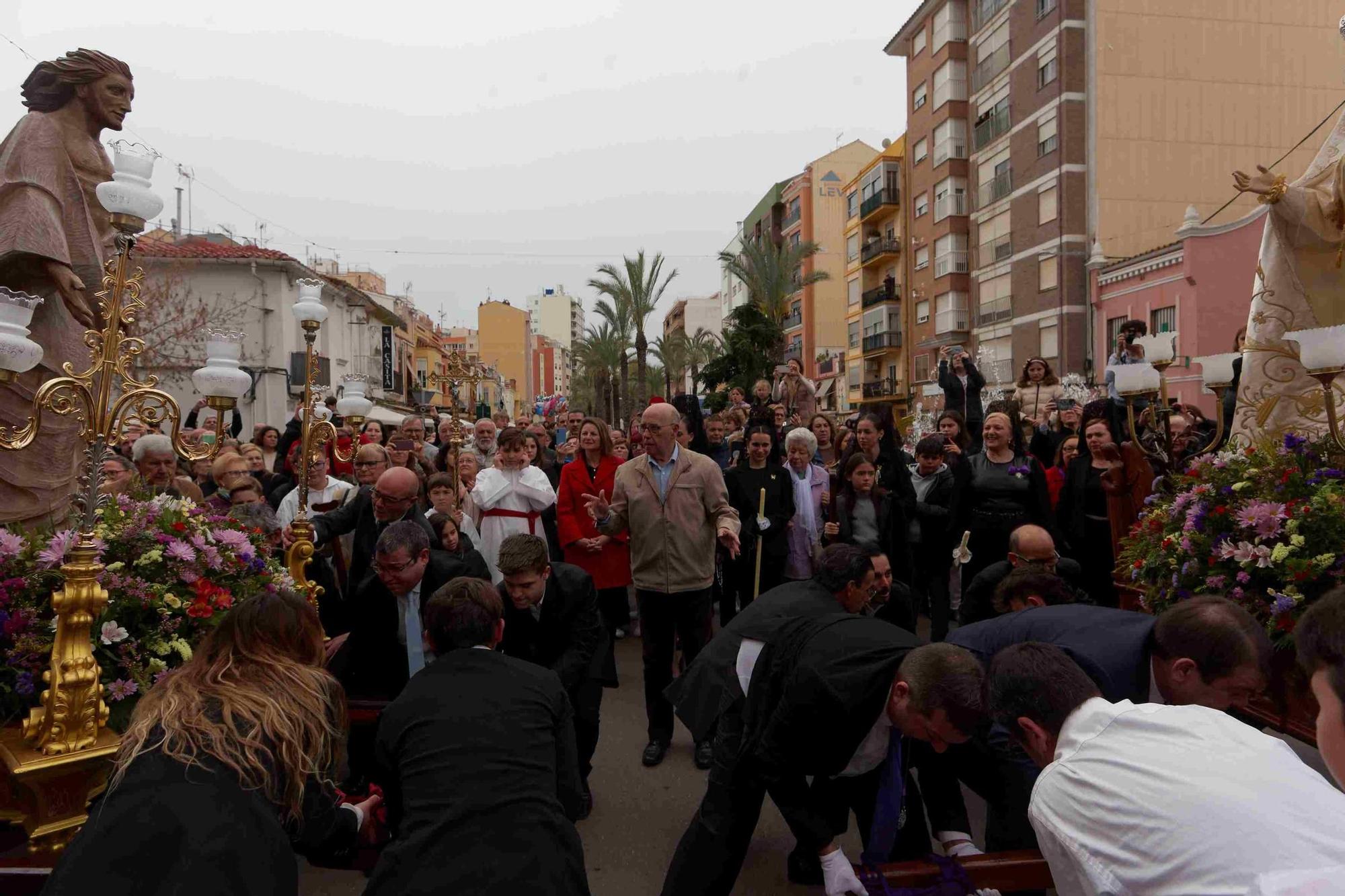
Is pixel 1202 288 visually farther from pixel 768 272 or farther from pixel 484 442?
pixel 484 442

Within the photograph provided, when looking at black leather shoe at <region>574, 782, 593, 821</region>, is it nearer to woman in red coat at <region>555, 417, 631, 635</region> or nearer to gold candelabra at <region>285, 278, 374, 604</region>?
gold candelabra at <region>285, 278, 374, 604</region>

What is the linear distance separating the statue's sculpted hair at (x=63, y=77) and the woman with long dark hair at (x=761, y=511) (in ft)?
15.1

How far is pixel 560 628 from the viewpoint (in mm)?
4410

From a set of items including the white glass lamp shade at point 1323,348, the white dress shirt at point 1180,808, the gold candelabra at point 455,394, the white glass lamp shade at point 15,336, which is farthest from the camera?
the gold candelabra at point 455,394

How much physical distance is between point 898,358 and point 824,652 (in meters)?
44.4

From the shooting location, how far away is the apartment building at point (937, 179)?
38344 millimetres

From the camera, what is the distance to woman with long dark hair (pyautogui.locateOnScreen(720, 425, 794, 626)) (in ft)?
22.7

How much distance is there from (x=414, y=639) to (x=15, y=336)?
2.10 meters

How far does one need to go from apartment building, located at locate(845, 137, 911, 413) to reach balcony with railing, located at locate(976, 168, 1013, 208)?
6.85 meters

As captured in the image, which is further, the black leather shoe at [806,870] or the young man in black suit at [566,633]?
the young man in black suit at [566,633]

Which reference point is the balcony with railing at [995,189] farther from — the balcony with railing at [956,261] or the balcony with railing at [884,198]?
the balcony with railing at [884,198]

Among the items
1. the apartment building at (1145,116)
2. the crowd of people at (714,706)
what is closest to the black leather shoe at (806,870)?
the crowd of people at (714,706)

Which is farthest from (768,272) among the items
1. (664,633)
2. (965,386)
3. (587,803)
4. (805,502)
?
(587,803)

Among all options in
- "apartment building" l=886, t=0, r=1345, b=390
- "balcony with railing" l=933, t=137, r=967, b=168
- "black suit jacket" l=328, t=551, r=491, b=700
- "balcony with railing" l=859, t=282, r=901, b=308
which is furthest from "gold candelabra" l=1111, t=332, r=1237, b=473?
"balcony with railing" l=859, t=282, r=901, b=308
